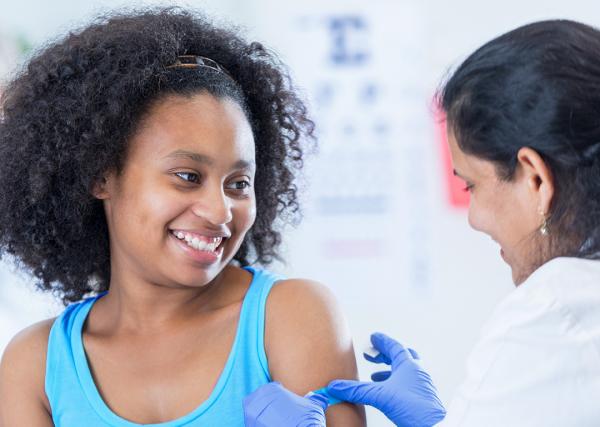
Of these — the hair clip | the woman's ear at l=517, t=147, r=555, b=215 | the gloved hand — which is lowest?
the gloved hand

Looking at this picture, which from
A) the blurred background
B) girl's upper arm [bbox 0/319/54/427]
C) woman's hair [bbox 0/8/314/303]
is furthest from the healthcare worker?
the blurred background

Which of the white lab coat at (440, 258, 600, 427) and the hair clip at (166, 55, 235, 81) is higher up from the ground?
the hair clip at (166, 55, 235, 81)

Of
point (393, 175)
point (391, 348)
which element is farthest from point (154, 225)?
point (393, 175)

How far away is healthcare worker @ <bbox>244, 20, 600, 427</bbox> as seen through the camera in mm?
1060

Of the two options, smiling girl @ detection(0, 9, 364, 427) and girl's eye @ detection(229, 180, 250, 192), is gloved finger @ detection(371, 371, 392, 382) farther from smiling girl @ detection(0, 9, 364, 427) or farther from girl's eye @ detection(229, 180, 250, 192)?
girl's eye @ detection(229, 180, 250, 192)

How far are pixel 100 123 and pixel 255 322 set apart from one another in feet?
1.49

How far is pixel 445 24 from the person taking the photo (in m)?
3.69

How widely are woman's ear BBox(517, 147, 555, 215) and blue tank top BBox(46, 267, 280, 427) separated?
581mm

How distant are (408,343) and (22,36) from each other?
2.04 meters

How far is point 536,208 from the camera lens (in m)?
1.17

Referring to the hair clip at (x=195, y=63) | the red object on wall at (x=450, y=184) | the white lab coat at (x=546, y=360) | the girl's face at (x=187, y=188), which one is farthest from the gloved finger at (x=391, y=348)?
the red object on wall at (x=450, y=184)

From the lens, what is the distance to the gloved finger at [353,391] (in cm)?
144

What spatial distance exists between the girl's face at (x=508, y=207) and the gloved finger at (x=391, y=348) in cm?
40

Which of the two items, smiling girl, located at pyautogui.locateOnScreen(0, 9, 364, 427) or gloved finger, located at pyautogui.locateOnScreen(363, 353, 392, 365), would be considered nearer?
smiling girl, located at pyautogui.locateOnScreen(0, 9, 364, 427)
